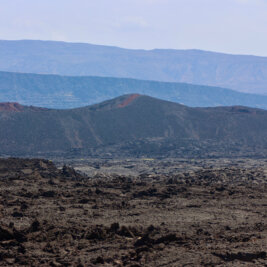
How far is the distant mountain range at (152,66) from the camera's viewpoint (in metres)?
181

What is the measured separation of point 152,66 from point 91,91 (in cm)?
7171

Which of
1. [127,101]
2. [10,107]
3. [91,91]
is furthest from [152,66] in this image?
[10,107]

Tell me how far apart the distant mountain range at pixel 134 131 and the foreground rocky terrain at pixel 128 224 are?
23926 millimetres

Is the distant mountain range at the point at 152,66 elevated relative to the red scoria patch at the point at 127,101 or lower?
elevated

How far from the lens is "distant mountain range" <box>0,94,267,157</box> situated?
4803 centimetres

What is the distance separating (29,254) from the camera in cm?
1061

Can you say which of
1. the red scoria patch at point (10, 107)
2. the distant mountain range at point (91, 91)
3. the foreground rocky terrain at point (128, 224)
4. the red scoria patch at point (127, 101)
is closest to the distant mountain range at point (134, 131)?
the red scoria patch at point (127, 101)

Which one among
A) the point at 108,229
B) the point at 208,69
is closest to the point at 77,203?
the point at 108,229

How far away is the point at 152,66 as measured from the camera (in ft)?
Answer: 621

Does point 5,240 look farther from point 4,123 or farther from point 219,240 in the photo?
point 4,123

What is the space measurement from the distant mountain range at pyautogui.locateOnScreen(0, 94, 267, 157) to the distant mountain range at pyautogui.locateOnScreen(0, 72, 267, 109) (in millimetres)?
54846

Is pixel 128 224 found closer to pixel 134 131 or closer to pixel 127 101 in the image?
pixel 134 131

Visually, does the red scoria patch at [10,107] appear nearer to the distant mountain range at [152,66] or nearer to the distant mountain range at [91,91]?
the distant mountain range at [91,91]

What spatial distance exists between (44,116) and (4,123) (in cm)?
384
